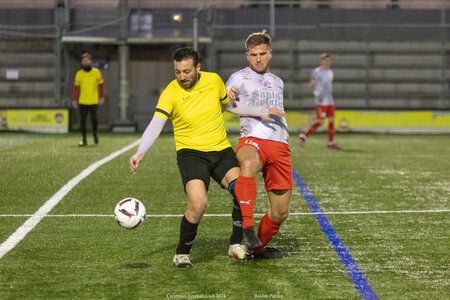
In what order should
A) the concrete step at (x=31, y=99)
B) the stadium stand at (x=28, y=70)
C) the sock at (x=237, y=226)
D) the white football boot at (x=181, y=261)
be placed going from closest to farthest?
the white football boot at (x=181, y=261), the sock at (x=237, y=226), the concrete step at (x=31, y=99), the stadium stand at (x=28, y=70)

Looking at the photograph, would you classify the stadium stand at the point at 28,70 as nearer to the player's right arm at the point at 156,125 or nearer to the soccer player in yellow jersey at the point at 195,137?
the soccer player in yellow jersey at the point at 195,137

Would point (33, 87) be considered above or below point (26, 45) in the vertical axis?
below

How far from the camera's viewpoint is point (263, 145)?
6.11m

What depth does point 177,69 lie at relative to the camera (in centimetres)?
577

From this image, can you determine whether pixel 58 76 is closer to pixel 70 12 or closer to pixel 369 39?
pixel 70 12

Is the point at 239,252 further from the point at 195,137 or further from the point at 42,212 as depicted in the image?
the point at 42,212

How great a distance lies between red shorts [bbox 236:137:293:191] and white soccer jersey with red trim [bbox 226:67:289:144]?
2.6 inches

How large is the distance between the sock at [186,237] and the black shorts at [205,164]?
31 centimetres

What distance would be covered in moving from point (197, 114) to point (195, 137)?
0.58 ft

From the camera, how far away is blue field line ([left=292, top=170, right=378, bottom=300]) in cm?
499

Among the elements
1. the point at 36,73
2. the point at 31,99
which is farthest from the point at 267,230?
the point at 36,73

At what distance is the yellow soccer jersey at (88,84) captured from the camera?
16719 mm

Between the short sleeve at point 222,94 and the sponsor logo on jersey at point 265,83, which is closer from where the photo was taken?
the short sleeve at point 222,94

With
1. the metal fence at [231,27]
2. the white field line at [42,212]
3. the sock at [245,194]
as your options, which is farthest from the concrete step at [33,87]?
the sock at [245,194]
